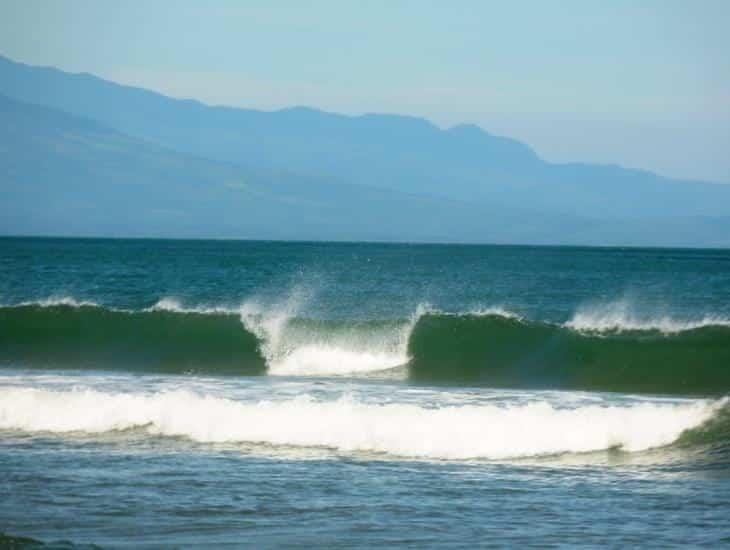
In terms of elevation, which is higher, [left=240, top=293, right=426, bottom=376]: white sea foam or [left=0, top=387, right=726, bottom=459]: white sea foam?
[left=240, top=293, right=426, bottom=376]: white sea foam

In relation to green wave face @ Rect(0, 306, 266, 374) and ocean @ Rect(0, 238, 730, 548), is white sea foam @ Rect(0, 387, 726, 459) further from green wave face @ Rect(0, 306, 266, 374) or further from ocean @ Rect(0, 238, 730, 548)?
green wave face @ Rect(0, 306, 266, 374)

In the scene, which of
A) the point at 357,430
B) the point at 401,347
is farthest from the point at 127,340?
the point at 357,430

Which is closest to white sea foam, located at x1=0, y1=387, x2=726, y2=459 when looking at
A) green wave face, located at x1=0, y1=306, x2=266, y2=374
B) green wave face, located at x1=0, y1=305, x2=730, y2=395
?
green wave face, located at x1=0, y1=305, x2=730, y2=395

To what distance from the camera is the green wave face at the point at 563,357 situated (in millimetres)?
25625

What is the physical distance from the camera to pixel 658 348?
28719 millimetres

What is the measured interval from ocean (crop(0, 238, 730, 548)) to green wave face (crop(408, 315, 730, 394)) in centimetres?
8

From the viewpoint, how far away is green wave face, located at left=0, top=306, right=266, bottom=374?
28.9 m

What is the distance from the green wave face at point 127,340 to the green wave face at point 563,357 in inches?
165

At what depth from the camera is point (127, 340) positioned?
32.2 metres

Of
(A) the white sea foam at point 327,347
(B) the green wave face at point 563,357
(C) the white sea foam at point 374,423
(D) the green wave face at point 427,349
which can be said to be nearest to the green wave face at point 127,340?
(D) the green wave face at point 427,349

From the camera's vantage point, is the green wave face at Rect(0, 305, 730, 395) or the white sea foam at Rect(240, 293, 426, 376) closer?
the green wave face at Rect(0, 305, 730, 395)

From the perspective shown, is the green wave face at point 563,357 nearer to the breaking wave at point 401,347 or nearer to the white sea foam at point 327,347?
the breaking wave at point 401,347

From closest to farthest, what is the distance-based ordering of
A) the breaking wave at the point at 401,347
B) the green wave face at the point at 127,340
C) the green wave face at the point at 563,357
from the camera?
the green wave face at the point at 563,357 < the breaking wave at the point at 401,347 < the green wave face at the point at 127,340

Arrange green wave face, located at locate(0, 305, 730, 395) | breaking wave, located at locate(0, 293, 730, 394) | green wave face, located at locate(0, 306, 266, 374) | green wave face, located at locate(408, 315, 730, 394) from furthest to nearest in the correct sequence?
green wave face, located at locate(0, 306, 266, 374) → breaking wave, located at locate(0, 293, 730, 394) → green wave face, located at locate(0, 305, 730, 395) → green wave face, located at locate(408, 315, 730, 394)
